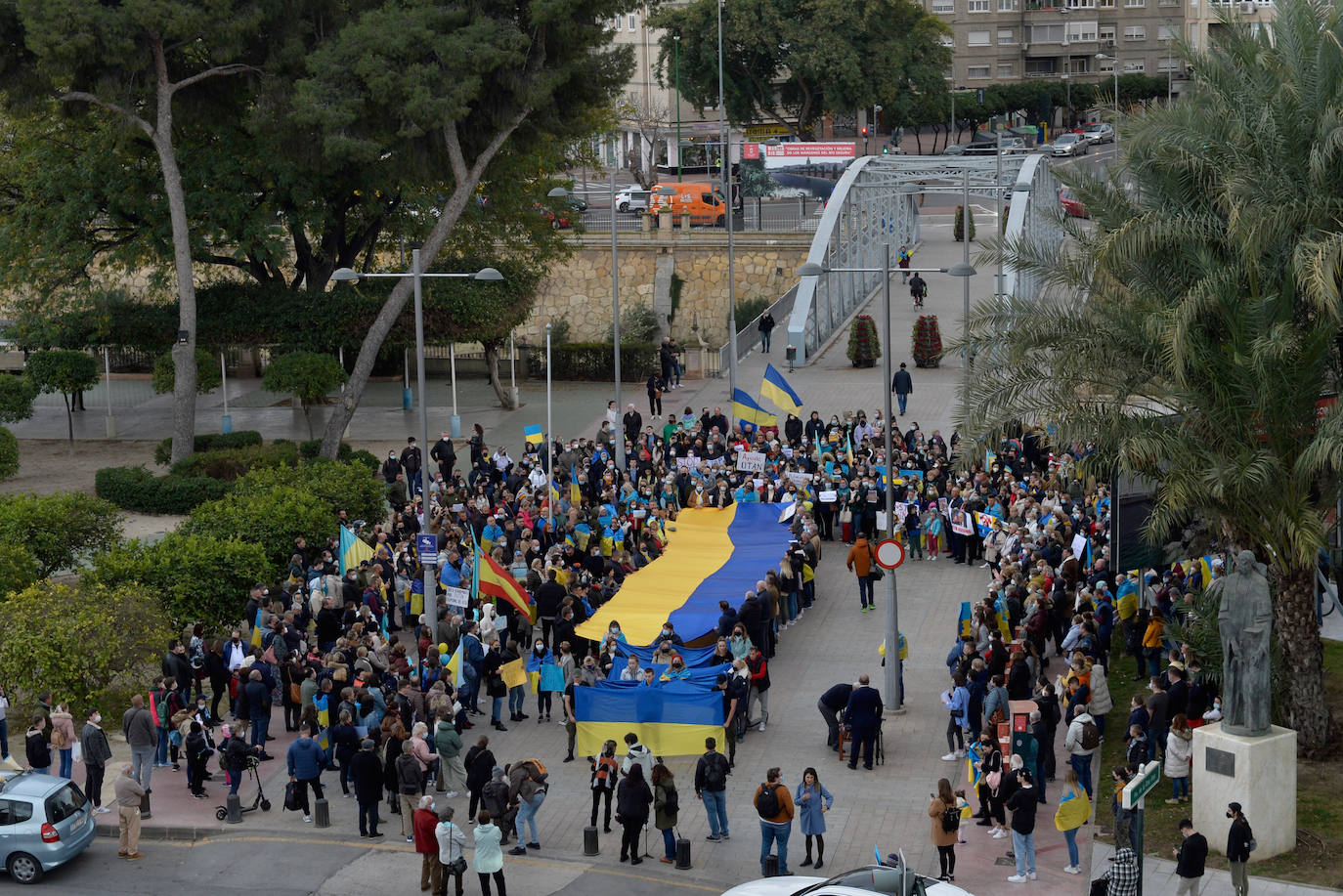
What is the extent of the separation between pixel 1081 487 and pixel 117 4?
72.6ft

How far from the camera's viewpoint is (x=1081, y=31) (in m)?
98.8

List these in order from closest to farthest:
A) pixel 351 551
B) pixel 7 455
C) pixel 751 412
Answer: pixel 351 551
pixel 751 412
pixel 7 455

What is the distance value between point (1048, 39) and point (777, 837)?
9071cm

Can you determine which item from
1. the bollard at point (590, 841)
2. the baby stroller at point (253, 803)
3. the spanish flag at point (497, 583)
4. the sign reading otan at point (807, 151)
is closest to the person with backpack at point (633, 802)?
the bollard at point (590, 841)

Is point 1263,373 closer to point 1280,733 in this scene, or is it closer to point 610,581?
point 1280,733

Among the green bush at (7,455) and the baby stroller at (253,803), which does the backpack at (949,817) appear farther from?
the green bush at (7,455)

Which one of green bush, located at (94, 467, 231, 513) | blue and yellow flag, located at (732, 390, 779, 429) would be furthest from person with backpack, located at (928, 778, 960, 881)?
green bush, located at (94, 467, 231, 513)

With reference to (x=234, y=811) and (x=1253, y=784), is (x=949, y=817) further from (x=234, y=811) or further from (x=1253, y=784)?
(x=234, y=811)

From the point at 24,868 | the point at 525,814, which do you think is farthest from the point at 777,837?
the point at 24,868

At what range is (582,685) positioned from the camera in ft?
62.9

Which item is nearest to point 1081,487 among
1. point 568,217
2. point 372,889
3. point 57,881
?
point 372,889

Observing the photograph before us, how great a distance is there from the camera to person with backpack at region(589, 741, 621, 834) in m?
17.4

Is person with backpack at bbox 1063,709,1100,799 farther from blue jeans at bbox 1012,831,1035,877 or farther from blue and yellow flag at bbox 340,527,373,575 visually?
blue and yellow flag at bbox 340,527,373,575

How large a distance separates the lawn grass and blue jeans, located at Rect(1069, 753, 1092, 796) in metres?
0.62
